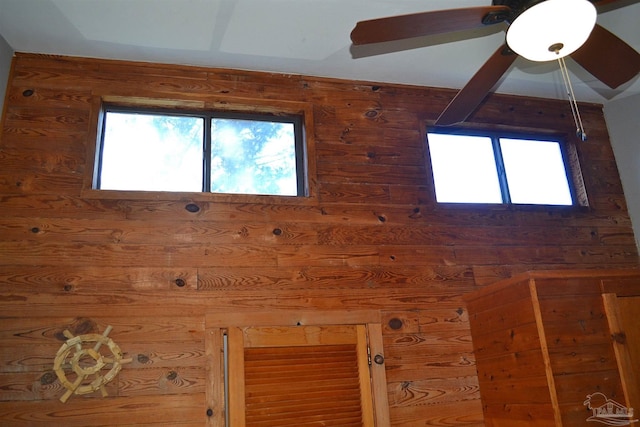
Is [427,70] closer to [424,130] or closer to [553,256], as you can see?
[424,130]

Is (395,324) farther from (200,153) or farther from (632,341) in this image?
(200,153)

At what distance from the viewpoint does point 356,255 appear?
337 cm

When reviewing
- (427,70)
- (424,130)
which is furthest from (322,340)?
(427,70)

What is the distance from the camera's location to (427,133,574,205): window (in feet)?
12.6

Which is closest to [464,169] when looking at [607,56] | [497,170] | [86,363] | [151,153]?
[497,170]

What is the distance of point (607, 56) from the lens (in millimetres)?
2607

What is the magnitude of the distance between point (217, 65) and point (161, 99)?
1.32 ft

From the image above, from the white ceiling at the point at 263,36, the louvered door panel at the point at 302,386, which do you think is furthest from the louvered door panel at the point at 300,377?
the white ceiling at the point at 263,36

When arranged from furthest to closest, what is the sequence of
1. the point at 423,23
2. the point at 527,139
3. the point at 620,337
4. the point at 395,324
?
the point at 527,139 → the point at 395,324 → the point at 620,337 → the point at 423,23

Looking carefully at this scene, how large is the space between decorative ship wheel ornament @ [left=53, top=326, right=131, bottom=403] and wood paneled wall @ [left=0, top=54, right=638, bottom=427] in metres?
0.04

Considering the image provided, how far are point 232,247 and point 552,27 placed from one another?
1.91 m

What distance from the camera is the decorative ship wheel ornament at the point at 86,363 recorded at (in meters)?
2.74

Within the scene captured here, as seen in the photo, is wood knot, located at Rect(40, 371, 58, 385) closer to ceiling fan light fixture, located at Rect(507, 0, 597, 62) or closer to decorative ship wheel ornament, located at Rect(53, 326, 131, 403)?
decorative ship wheel ornament, located at Rect(53, 326, 131, 403)
